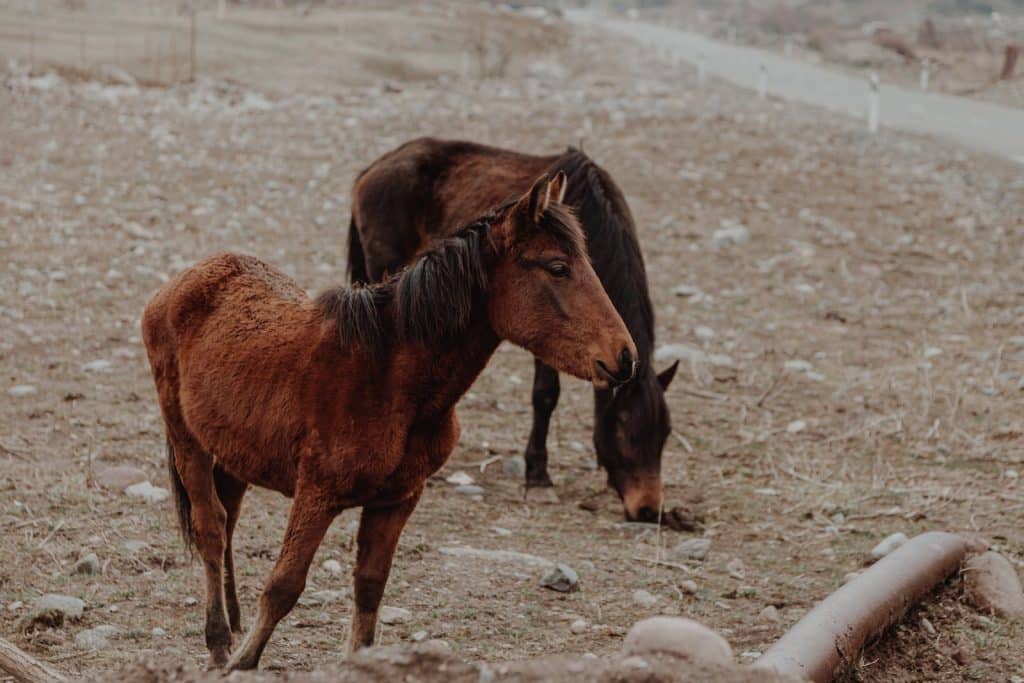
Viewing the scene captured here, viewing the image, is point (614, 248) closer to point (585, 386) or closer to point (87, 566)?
point (585, 386)

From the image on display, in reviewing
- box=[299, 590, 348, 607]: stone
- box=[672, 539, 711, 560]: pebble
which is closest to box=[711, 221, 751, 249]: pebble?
box=[672, 539, 711, 560]: pebble

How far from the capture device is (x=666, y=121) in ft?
60.2

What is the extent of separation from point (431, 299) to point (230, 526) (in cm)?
155

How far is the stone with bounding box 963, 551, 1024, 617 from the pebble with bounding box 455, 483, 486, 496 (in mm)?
2875

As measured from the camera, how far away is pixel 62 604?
502 cm

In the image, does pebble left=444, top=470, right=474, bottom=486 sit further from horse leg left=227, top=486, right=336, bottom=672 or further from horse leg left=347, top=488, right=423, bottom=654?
horse leg left=227, top=486, right=336, bottom=672

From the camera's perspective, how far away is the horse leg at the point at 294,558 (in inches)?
166

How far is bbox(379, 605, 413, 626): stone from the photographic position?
17.5ft

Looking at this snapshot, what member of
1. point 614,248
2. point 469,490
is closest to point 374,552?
point 469,490

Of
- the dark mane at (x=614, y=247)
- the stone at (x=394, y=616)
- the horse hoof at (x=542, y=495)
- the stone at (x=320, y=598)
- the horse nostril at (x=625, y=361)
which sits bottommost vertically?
the horse hoof at (x=542, y=495)

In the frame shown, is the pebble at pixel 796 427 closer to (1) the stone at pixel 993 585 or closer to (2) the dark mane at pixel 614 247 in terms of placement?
(2) the dark mane at pixel 614 247

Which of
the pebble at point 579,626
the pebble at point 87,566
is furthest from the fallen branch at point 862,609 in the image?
the pebble at point 87,566

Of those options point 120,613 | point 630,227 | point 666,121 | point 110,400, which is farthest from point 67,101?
point 120,613

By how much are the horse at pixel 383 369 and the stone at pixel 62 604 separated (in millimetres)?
1009
